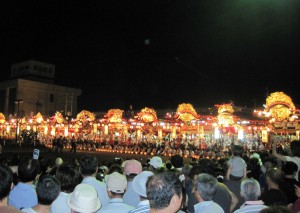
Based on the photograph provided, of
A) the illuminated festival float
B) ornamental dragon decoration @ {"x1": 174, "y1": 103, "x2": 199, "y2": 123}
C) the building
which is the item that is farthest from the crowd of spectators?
the building

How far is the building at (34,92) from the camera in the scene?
167ft

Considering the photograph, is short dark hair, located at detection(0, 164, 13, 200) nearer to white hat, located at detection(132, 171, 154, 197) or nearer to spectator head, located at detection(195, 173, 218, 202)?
white hat, located at detection(132, 171, 154, 197)

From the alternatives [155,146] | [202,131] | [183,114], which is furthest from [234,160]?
[155,146]

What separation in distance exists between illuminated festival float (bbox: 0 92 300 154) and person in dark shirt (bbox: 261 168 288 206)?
12.3 metres

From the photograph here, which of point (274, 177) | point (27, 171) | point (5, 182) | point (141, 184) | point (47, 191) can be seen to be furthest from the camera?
point (274, 177)

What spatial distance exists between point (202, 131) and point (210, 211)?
24.2 metres

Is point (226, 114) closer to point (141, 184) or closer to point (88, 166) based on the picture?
point (88, 166)

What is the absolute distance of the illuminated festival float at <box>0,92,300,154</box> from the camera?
18.5 meters

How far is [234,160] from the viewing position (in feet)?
19.4

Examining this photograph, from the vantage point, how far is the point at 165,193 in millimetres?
2459

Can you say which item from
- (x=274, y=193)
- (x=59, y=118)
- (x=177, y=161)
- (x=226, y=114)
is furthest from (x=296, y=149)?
(x=59, y=118)

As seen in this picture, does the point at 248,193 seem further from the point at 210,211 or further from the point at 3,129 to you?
the point at 3,129

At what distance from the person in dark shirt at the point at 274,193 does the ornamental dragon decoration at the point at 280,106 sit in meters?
12.3

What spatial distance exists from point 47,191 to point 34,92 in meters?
51.7
